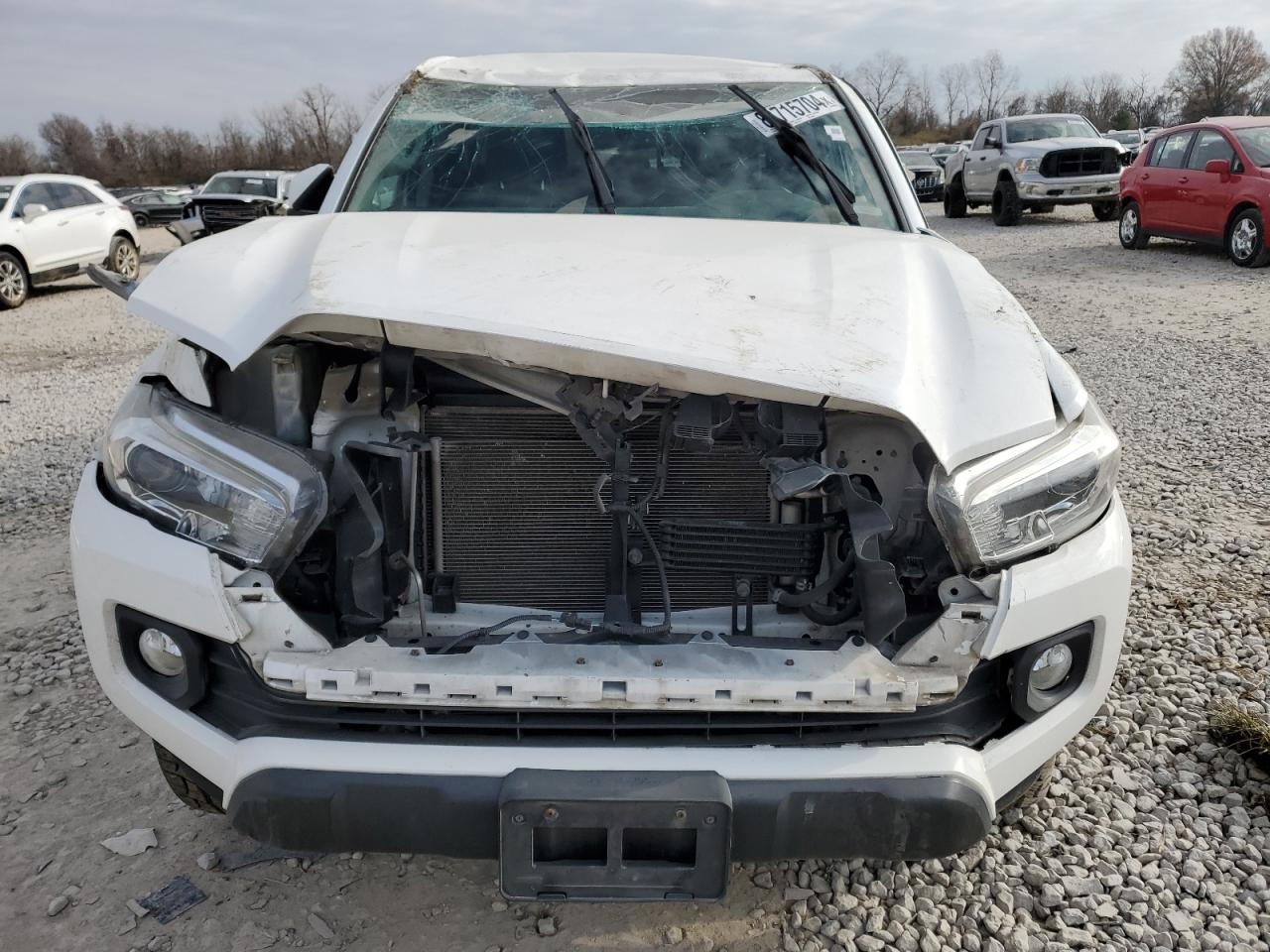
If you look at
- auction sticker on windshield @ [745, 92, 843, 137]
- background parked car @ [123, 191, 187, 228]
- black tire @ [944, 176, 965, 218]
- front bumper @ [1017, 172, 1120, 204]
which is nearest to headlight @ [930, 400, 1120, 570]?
auction sticker on windshield @ [745, 92, 843, 137]

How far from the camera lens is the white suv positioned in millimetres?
12414

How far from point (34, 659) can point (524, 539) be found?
228 centimetres

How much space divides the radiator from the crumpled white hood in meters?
0.26

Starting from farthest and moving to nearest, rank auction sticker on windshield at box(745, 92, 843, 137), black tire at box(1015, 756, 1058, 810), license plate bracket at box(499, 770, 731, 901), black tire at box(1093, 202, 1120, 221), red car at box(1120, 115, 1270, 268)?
black tire at box(1093, 202, 1120, 221)
red car at box(1120, 115, 1270, 268)
auction sticker on windshield at box(745, 92, 843, 137)
black tire at box(1015, 756, 1058, 810)
license plate bracket at box(499, 770, 731, 901)

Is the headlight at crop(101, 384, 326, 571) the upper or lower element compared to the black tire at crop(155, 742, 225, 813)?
upper

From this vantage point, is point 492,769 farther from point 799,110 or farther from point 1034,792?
point 799,110

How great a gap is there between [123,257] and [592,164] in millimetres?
13302

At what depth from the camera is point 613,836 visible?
1.78 m

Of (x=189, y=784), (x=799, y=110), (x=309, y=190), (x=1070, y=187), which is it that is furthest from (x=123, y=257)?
(x=1070, y=187)

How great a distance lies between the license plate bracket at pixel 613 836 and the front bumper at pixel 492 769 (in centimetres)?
3

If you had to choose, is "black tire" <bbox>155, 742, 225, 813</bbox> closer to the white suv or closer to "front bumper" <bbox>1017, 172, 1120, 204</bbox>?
the white suv

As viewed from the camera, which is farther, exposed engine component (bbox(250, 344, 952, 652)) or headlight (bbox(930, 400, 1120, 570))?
exposed engine component (bbox(250, 344, 952, 652))

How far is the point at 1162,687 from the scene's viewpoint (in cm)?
316

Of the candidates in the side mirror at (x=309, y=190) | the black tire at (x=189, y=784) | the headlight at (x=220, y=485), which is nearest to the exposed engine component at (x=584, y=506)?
the headlight at (x=220, y=485)
